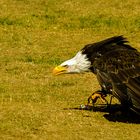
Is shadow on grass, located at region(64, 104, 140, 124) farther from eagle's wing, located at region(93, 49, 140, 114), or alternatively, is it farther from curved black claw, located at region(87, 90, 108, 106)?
eagle's wing, located at region(93, 49, 140, 114)

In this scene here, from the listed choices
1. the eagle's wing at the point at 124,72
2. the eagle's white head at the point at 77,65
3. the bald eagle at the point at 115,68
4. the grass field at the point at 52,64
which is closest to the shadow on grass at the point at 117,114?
the grass field at the point at 52,64

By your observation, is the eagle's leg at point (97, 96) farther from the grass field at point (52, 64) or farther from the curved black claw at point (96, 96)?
the grass field at point (52, 64)

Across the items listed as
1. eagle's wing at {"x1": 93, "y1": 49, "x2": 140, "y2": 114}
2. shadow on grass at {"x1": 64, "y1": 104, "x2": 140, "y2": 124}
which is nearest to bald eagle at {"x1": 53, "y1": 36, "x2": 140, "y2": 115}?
eagle's wing at {"x1": 93, "y1": 49, "x2": 140, "y2": 114}

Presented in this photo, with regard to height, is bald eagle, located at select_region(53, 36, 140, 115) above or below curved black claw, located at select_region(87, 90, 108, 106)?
above

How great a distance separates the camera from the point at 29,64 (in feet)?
62.3

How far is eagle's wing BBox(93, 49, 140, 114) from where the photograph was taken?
1287 cm

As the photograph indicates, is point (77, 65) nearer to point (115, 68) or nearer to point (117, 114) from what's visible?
point (115, 68)

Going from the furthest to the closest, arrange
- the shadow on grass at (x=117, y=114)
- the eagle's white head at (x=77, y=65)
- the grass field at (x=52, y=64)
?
the eagle's white head at (x=77, y=65) → the shadow on grass at (x=117, y=114) → the grass field at (x=52, y=64)

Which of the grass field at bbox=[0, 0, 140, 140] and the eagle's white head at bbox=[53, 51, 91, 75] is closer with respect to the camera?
the grass field at bbox=[0, 0, 140, 140]

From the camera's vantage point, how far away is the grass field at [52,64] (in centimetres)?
1282

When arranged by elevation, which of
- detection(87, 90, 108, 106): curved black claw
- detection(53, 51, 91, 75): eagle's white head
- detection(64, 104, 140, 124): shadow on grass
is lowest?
detection(64, 104, 140, 124): shadow on grass

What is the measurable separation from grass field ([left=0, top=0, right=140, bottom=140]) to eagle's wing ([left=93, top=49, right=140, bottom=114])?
64 centimetres

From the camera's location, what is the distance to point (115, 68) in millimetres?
13250

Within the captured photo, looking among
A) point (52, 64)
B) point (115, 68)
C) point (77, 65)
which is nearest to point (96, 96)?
point (77, 65)
